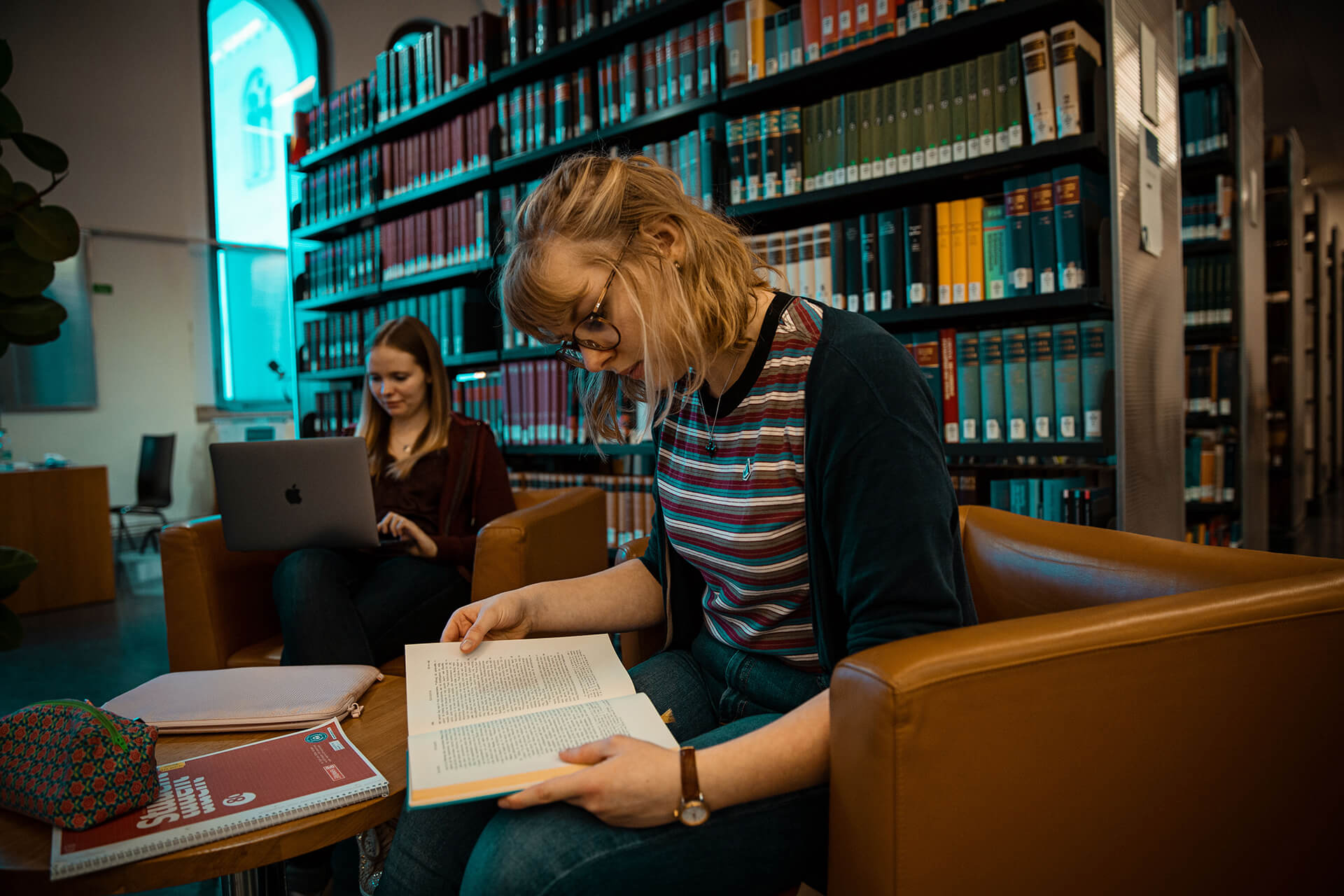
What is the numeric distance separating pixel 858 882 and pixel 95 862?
0.67 metres

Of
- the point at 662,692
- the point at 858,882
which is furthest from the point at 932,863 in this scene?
the point at 662,692

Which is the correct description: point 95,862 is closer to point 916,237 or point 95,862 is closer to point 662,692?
point 662,692

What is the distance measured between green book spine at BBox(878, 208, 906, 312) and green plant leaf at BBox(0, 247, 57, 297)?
→ 1.67 metres

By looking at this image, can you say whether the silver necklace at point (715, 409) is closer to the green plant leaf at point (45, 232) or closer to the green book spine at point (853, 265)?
the green plant leaf at point (45, 232)

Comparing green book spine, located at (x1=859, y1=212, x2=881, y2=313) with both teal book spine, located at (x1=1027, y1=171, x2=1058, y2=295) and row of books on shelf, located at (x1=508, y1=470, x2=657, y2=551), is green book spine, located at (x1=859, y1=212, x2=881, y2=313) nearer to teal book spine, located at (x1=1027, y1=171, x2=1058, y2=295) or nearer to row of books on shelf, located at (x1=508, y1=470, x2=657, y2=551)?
teal book spine, located at (x1=1027, y1=171, x2=1058, y2=295)

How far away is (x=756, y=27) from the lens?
2.24 metres

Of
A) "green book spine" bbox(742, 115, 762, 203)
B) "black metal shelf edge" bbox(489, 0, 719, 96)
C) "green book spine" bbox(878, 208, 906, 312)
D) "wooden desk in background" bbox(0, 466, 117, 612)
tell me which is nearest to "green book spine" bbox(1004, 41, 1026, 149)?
"green book spine" bbox(878, 208, 906, 312)

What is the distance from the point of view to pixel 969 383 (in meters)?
1.98

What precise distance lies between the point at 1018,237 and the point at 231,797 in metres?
1.80

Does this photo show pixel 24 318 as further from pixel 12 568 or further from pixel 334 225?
pixel 334 225

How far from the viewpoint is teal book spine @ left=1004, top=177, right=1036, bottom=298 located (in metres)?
1.85

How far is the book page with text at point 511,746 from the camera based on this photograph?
70 centimetres

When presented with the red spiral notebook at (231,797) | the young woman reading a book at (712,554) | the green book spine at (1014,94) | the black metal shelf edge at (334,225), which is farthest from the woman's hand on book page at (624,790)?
the black metal shelf edge at (334,225)

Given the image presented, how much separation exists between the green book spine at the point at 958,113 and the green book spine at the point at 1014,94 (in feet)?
0.34
